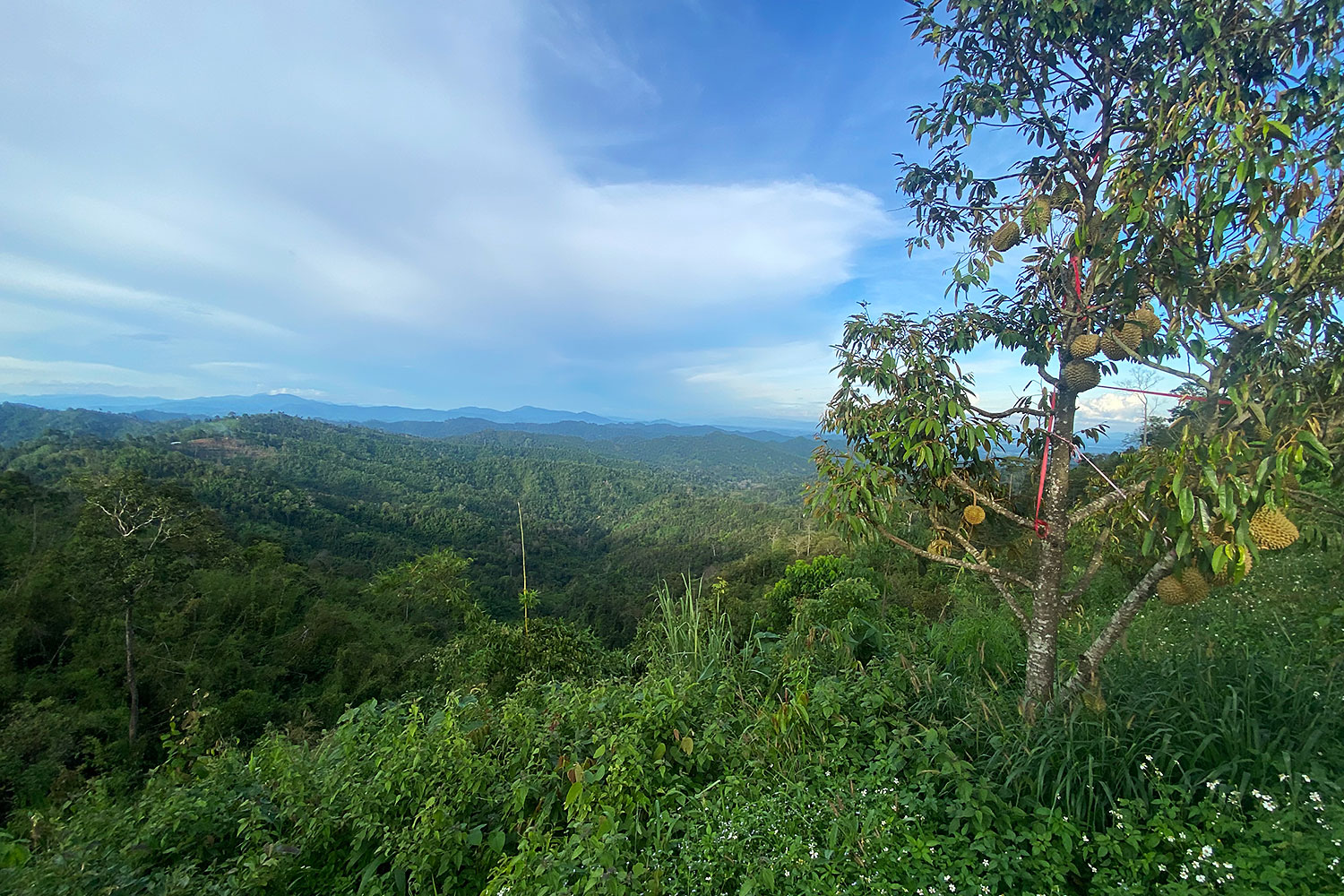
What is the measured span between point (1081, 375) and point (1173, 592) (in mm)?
876

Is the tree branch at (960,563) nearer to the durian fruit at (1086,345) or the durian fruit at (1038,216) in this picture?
the durian fruit at (1086,345)

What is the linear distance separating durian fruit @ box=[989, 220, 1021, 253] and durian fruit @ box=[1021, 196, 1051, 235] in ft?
0.15

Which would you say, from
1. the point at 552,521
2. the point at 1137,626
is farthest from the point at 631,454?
the point at 1137,626

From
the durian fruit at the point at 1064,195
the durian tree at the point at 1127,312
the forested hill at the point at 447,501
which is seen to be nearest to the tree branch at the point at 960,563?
the durian tree at the point at 1127,312

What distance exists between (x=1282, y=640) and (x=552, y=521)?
71.3m

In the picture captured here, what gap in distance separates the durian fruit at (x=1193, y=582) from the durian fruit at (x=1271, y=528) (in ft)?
0.84

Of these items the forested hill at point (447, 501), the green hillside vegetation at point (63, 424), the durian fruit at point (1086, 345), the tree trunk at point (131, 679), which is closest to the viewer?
the durian fruit at point (1086, 345)

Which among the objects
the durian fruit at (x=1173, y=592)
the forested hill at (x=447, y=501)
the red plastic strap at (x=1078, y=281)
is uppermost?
the red plastic strap at (x=1078, y=281)

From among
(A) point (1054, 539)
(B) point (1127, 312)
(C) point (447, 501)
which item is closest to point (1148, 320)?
(B) point (1127, 312)

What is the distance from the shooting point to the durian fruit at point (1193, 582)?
1868mm

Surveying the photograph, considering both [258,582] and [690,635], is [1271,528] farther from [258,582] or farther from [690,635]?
[258,582]

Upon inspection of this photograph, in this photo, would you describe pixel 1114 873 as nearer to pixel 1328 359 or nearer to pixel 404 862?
pixel 1328 359

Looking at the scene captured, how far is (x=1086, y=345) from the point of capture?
6.89 feet

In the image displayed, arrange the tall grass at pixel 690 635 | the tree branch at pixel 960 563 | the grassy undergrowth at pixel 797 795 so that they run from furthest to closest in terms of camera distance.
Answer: the tall grass at pixel 690 635 < the tree branch at pixel 960 563 < the grassy undergrowth at pixel 797 795
